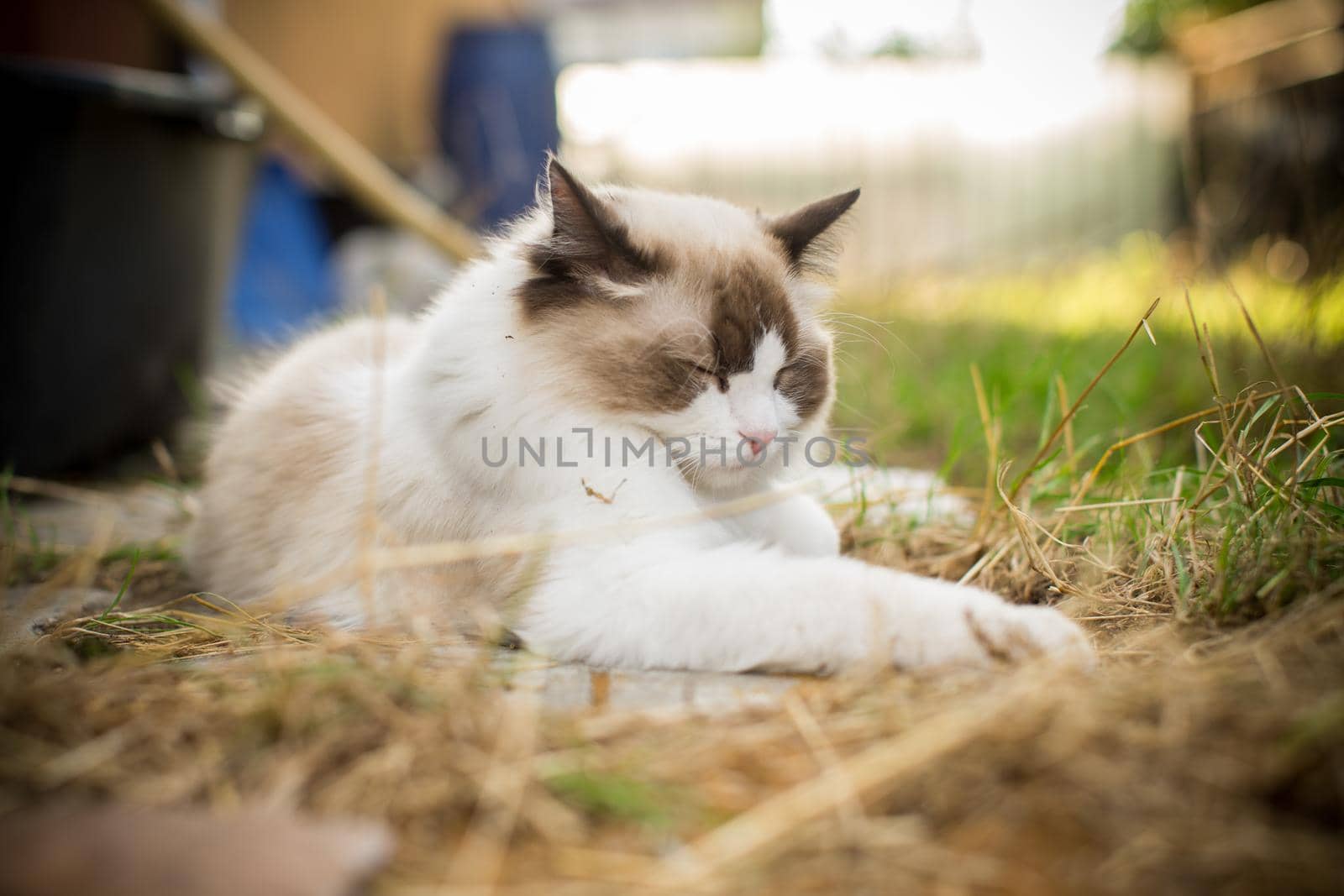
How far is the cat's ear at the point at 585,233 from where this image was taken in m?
1.72

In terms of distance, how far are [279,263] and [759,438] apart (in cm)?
607

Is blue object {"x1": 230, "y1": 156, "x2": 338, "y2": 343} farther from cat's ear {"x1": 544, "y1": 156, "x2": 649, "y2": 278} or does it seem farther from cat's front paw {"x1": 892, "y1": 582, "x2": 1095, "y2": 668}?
cat's front paw {"x1": 892, "y1": 582, "x2": 1095, "y2": 668}

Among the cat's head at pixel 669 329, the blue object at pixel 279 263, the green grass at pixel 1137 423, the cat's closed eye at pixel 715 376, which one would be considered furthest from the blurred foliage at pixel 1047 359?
the blue object at pixel 279 263

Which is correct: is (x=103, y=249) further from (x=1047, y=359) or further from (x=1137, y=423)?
(x=1137, y=423)

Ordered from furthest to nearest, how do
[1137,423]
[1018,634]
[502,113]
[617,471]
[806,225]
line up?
[502,113] → [1137,423] → [806,225] → [617,471] → [1018,634]

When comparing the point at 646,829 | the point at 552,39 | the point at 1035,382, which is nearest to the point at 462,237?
the point at 1035,382

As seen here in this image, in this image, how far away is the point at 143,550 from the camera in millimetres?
2500

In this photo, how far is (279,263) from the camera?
21.8 feet

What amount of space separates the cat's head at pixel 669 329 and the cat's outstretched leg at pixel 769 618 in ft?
0.94

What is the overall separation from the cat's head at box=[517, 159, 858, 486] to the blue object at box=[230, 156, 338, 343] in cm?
435

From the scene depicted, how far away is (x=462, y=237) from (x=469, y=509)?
9.81 feet

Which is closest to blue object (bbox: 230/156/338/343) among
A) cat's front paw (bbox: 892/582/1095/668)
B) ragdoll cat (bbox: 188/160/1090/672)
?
ragdoll cat (bbox: 188/160/1090/672)

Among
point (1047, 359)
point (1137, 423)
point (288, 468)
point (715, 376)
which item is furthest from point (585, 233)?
point (1137, 423)

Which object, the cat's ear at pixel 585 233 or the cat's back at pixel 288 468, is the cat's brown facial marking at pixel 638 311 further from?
the cat's back at pixel 288 468
